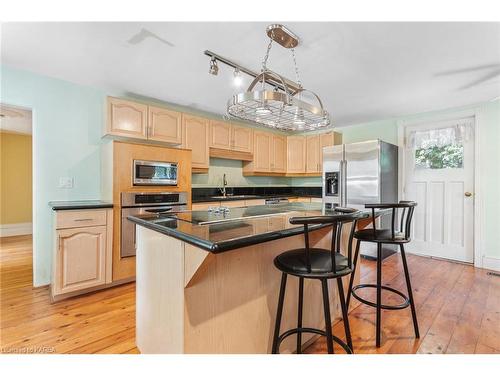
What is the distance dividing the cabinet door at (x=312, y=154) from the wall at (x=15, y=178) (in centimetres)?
582

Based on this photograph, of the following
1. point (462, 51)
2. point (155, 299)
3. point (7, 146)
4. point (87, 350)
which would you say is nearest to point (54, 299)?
point (87, 350)

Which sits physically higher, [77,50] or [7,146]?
[77,50]

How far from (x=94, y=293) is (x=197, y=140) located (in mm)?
2160

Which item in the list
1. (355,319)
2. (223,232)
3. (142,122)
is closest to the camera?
(223,232)

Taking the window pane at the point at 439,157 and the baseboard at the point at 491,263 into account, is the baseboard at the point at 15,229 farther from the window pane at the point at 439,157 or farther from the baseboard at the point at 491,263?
the baseboard at the point at 491,263

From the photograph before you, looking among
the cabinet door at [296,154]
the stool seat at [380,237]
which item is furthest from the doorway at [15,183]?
the stool seat at [380,237]

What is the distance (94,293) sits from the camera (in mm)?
2510

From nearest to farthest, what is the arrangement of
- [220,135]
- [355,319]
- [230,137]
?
[355,319] < [220,135] < [230,137]

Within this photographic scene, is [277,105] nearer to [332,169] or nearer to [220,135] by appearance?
[220,135]

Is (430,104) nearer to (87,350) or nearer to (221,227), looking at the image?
(221,227)

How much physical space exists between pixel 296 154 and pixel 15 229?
19.3ft

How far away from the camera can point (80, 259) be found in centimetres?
241

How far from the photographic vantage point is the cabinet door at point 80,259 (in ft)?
7.57

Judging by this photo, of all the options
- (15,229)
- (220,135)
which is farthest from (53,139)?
(15,229)
